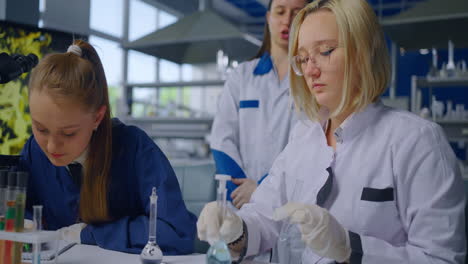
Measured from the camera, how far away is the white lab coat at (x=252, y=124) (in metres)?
1.75

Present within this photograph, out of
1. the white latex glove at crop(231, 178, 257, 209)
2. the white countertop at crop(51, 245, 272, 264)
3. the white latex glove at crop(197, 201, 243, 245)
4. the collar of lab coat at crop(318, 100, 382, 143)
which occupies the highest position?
the collar of lab coat at crop(318, 100, 382, 143)

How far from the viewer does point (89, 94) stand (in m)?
1.06

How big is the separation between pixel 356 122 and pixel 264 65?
85cm

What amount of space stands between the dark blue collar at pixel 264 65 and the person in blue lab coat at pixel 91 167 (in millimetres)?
803

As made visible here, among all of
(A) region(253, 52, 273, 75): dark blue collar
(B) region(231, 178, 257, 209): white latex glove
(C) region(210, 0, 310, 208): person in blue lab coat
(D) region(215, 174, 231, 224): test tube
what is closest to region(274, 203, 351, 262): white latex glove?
(D) region(215, 174, 231, 224): test tube

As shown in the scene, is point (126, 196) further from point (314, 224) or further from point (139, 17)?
point (139, 17)

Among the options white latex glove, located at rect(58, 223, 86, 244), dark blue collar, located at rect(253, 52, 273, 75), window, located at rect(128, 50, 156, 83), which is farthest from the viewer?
window, located at rect(128, 50, 156, 83)

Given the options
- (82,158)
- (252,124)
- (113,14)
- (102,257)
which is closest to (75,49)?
(82,158)

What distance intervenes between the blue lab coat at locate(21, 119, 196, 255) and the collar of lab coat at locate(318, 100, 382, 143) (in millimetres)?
443

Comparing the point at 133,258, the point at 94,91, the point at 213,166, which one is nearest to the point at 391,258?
the point at 133,258

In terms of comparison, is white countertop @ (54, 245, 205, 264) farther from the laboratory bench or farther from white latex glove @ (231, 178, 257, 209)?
white latex glove @ (231, 178, 257, 209)

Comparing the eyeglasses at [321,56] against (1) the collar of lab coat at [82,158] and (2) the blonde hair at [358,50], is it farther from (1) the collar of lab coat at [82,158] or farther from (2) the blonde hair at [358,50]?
(1) the collar of lab coat at [82,158]

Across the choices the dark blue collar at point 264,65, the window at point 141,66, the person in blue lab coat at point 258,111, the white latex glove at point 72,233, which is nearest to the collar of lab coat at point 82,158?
the white latex glove at point 72,233

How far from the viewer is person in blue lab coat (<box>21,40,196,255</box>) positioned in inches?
40.8
